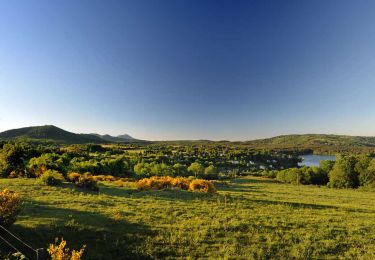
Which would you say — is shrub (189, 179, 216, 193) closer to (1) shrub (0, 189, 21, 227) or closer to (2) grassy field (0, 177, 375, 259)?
(2) grassy field (0, 177, 375, 259)

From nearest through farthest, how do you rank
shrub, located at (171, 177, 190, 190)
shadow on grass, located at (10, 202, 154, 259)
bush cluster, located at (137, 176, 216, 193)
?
shadow on grass, located at (10, 202, 154, 259), bush cluster, located at (137, 176, 216, 193), shrub, located at (171, 177, 190, 190)

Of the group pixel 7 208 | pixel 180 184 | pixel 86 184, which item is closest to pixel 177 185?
pixel 180 184

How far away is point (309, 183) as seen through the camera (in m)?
106

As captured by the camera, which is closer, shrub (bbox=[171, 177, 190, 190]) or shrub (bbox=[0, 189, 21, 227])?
shrub (bbox=[0, 189, 21, 227])

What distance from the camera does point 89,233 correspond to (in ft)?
57.0

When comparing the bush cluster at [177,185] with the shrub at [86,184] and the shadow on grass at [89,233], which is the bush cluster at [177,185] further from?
the shadow on grass at [89,233]

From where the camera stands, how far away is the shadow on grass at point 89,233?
15490 millimetres

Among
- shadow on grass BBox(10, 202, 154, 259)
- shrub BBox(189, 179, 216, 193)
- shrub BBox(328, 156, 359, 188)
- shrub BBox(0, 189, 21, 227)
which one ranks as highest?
shrub BBox(0, 189, 21, 227)

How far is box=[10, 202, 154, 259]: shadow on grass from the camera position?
50.8ft

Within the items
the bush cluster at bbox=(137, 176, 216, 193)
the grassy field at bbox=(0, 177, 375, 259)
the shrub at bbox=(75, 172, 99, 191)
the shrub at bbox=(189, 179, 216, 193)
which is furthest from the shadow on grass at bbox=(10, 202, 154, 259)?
the shrub at bbox=(189, 179, 216, 193)

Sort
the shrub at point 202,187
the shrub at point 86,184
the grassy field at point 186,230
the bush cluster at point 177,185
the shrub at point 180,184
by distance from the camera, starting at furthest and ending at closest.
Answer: the shrub at point 180,184 → the bush cluster at point 177,185 → the shrub at point 202,187 → the shrub at point 86,184 → the grassy field at point 186,230

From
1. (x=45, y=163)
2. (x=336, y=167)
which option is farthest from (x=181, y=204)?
(x=336, y=167)

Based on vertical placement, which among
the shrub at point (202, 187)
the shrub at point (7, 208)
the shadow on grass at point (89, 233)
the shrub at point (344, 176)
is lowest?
the shrub at point (344, 176)

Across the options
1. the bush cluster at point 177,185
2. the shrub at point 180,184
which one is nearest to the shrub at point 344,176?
the bush cluster at point 177,185
